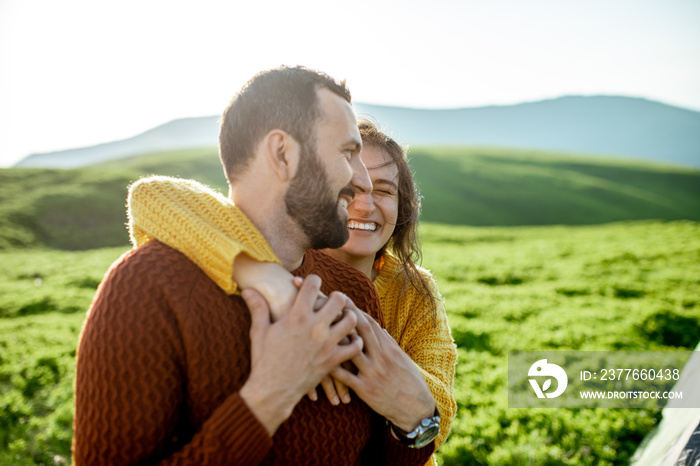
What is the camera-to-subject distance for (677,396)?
4.43m

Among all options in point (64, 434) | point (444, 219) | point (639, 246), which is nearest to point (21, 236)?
point (64, 434)

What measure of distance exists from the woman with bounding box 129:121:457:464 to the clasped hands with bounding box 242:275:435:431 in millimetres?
76

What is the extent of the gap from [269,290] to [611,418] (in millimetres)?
6129

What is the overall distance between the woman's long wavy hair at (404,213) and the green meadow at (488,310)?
9.39 feet

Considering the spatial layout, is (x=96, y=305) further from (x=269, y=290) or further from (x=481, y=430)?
(x=481, y=430)

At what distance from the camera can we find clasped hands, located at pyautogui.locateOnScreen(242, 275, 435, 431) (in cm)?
178

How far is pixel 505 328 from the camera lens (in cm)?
954

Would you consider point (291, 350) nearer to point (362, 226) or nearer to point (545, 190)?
point (362, 226)

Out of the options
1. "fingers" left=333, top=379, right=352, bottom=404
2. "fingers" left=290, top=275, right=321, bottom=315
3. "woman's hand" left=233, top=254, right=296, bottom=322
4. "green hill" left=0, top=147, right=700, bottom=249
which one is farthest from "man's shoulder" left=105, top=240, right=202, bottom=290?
"green hill" left=0, top=147, right=700, bottom=249

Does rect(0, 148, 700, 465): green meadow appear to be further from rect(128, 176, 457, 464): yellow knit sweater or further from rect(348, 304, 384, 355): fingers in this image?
rect(128, 176, 457, 464): yellow knit sweater

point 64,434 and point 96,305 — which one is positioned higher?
point 96,305

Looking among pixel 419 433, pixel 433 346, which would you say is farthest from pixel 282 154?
pixel 433 346

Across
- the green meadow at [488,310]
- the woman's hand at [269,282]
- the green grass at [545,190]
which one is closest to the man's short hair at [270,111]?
the woman's hand at [269,282]

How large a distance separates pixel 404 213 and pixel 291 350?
266 cm
